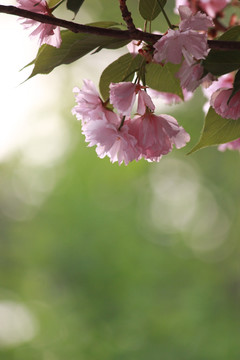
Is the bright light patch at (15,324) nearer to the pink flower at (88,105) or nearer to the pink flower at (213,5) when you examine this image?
the pink flower at (213,5)

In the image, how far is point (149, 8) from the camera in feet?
1.28

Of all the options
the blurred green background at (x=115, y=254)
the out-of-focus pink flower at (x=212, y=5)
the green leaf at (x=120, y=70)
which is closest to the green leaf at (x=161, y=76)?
the green leaf at (x=120, y=70)

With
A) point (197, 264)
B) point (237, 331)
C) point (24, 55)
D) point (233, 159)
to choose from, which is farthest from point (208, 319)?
point (24, 55)

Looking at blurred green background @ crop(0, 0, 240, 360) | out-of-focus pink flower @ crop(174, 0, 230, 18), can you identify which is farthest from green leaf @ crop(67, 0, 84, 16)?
blurred green background @ crop(0, 0, 240, 360)

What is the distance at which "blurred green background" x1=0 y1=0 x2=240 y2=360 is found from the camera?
3736 mm

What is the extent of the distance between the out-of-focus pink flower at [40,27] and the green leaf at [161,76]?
0.25 ft

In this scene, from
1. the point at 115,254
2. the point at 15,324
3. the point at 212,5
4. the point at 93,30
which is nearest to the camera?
the point at 93,30

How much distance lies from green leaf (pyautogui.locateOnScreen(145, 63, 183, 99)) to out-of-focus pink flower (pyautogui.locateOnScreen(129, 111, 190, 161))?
34 millimetres

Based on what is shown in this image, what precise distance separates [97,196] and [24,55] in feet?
3.81

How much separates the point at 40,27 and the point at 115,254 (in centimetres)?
368

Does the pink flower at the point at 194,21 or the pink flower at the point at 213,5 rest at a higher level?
the pink flower at the point at 213,5

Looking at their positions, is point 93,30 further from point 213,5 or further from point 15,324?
point 15,324

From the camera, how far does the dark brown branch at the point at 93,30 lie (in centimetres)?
→ 30

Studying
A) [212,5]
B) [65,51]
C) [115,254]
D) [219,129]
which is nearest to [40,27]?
[65,51]
